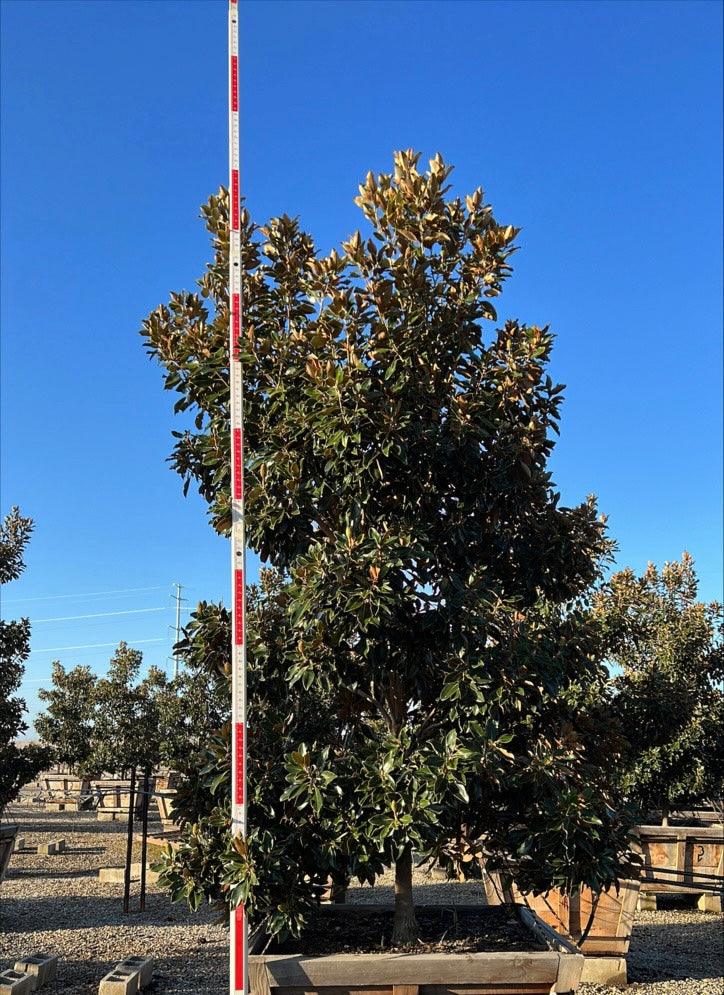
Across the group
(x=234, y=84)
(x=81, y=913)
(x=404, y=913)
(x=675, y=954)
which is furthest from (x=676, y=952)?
(x=234, y=84)

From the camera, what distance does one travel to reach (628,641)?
1446 cm

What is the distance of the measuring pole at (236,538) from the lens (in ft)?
17.4

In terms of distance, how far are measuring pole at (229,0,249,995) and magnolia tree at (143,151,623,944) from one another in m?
0.21

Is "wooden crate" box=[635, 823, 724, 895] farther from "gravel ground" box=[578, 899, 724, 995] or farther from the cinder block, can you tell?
the cinder block

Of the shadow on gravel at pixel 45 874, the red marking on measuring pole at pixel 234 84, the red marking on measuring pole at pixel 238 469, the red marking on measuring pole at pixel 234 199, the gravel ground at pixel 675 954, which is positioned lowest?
the gravel ground at pixel 675 954

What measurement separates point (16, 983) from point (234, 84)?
7.27 meters

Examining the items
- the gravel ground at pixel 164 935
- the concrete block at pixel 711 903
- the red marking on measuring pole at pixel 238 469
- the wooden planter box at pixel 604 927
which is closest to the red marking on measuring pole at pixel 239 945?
the gravel ground at pixel 164 935

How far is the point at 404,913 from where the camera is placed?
6.28 metres

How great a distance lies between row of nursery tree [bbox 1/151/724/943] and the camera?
553 cm

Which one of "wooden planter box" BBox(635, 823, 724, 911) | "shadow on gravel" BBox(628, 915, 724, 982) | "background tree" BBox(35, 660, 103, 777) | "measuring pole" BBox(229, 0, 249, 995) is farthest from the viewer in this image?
"background tree" BBox(35, 660, 103, 777)

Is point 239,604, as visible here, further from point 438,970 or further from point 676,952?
point 676,952

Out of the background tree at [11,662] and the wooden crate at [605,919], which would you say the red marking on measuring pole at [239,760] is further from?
the background tree at [11,662]

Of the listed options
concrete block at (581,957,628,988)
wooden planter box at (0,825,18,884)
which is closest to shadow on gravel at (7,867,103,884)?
wooden planter box at (0,825,18,884)

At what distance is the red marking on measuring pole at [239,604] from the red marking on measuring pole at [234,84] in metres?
3.31
